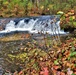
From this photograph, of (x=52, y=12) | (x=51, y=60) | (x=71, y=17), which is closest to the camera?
(x=51, y=60)

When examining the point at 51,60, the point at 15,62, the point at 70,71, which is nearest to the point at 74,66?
the point at 70,71

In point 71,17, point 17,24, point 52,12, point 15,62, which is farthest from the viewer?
point 52,12

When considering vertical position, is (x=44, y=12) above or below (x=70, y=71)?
below

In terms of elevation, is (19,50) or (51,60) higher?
(51,60)

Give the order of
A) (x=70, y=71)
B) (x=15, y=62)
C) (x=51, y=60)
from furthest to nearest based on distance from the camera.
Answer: (x=15, y=62) → (x=51, y=60) → (x=70, y=71)

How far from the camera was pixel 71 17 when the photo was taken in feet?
48.7

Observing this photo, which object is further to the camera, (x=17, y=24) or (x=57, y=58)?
(x=17, y=24)

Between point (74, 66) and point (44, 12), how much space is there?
1193 cm

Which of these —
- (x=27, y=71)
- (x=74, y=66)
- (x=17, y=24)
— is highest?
(x=74, y=66)

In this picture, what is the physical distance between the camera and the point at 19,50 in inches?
401

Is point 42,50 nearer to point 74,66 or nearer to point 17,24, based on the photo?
point 74,66

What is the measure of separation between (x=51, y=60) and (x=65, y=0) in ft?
39.7

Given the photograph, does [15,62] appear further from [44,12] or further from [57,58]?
[44,12]

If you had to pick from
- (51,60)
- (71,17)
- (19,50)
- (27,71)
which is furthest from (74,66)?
(71,17)
